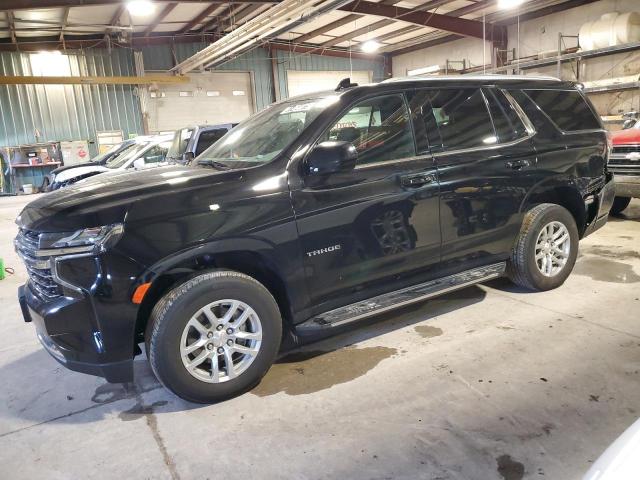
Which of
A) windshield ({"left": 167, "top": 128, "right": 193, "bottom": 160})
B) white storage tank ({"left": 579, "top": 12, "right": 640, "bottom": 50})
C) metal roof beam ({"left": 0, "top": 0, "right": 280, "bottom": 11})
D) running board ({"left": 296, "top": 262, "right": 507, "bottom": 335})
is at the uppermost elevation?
metal roof beam ({"left": 0, "top": 0, "right": 280, "bottom": 11})

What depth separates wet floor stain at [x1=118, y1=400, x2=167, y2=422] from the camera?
2782 mm

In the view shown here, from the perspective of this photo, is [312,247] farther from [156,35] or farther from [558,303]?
[156,35]

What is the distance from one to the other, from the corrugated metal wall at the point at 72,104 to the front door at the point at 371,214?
1758 centimetres

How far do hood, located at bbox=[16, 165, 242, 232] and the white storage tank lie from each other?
1273 cm

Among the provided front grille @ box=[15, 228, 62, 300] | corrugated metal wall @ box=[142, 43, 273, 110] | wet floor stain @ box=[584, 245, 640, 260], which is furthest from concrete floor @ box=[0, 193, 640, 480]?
corrugated metal wall @ box=[142, 43, 273, 110]

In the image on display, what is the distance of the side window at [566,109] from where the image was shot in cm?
405

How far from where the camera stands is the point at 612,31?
12.0 meters

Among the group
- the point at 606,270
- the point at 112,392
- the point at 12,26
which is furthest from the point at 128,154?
the point at 606,270

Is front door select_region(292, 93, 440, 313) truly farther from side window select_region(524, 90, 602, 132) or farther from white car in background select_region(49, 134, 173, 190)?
white car in background select_region(49, 134, 173, 190)

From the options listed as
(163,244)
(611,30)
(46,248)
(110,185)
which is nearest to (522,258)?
(163,244)

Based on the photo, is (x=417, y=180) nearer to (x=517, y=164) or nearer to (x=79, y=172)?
(x=517, y=164)

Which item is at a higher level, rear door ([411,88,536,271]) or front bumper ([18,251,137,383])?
rear door ([411,88,536,271])

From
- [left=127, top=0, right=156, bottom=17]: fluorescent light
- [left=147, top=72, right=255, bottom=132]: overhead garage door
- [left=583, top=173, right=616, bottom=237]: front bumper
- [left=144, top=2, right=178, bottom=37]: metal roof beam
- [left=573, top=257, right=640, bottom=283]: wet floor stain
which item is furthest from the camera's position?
[left=147, top=72, right=255, bottom=132]: overhead garage door

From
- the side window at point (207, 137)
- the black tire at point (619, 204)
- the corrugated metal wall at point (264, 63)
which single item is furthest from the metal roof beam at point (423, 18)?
the black tire at point (619, 204)
